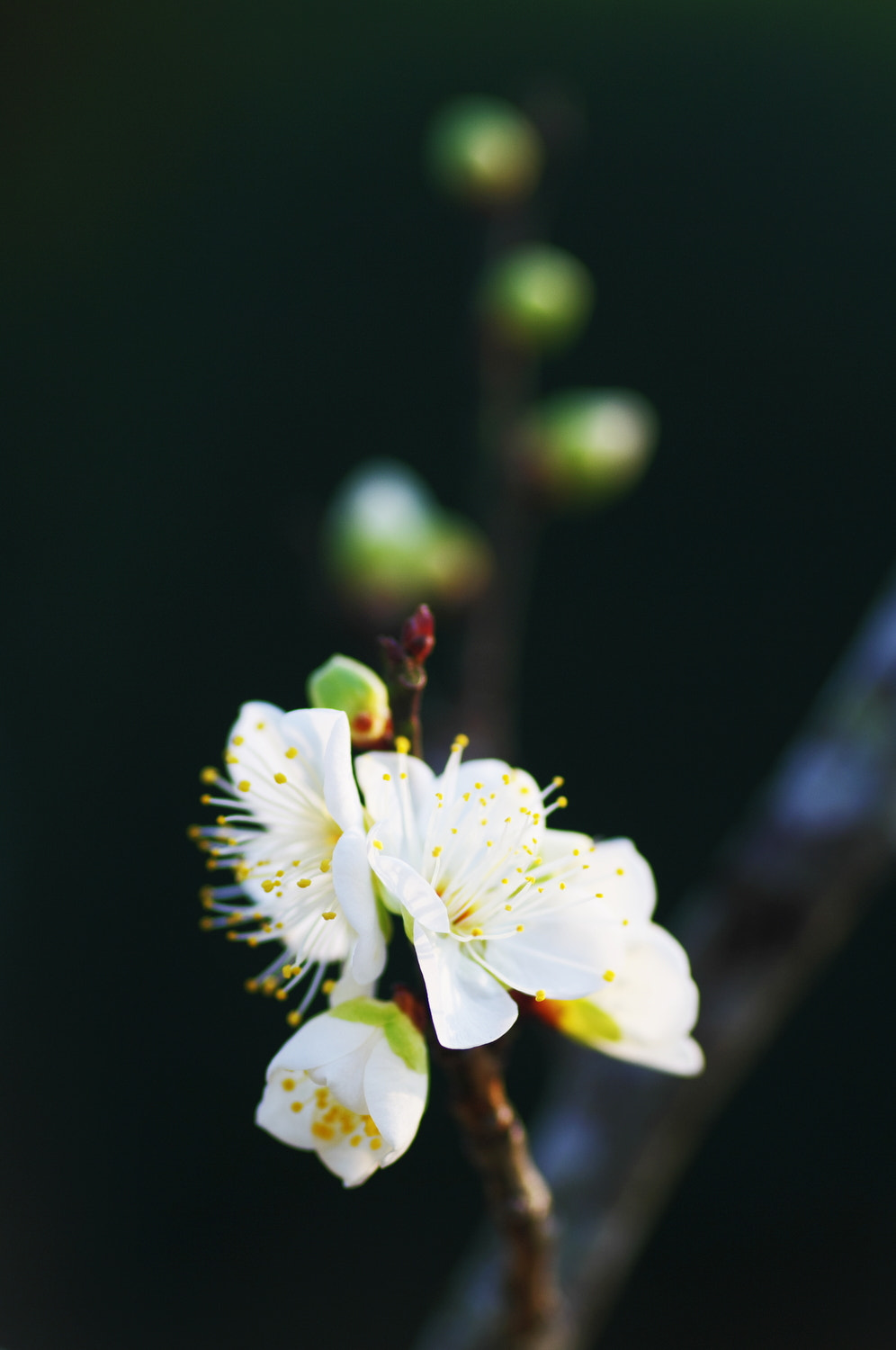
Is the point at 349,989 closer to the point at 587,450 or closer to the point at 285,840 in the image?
the point at 285,840

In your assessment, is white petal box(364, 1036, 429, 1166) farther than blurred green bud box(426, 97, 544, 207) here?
No

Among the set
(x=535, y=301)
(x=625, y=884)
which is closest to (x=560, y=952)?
(x=625, y=884)

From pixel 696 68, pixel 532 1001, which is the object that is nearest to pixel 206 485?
pixel 696 68

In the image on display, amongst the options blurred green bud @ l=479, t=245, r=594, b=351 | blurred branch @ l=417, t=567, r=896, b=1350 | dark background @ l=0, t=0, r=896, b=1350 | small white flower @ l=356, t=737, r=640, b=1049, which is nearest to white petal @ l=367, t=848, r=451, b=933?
small white flower @ l=356, t=737, r=640, b=1049

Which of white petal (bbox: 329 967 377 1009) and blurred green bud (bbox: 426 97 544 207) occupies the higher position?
blurred green bud (bbox: 426 97 544 207)

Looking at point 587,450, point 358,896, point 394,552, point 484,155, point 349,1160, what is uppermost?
point 484,155

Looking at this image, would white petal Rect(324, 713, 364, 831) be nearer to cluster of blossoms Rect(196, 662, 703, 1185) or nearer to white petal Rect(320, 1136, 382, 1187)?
cluster of blossoms Rect(196, 662, 703, 1185)

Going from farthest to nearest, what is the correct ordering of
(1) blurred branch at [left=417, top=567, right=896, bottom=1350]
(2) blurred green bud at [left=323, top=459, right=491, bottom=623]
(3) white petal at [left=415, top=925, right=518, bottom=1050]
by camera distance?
(2) blurred green bud at [left=323, top=459, right=491, bottom=623]
(1) blurred branch at [left=417, top=567, right=896, bottom=1350]
(3) white petal at [left=415, top=925, right=518, bottom=1050]
